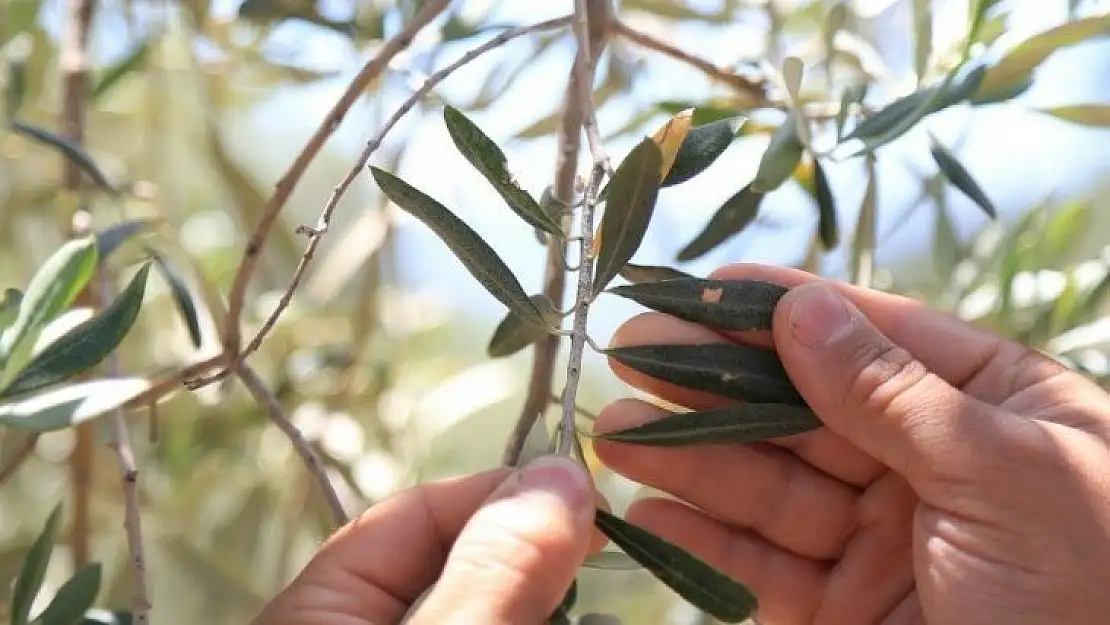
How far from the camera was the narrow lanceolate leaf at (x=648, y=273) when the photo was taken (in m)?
0.50

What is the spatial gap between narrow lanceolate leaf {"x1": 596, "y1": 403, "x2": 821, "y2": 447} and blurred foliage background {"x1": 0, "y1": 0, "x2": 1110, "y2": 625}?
216 millimetres

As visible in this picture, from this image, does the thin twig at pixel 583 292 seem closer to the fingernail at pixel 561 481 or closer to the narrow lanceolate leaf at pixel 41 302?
the fingernail at pixel 561 481

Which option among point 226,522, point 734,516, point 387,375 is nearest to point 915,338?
point 734,516

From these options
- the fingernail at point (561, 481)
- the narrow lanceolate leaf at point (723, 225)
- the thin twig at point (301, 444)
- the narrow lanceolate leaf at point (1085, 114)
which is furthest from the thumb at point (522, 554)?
the narrow lanceolate leaf at point (1085, 114)

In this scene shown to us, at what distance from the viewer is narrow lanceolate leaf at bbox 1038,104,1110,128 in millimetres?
644

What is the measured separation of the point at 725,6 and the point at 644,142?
1.78 ft

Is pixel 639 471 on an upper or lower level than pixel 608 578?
upper

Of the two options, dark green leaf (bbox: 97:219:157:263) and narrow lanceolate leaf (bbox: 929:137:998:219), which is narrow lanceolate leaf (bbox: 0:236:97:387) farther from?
narrow lanceolate leaf (bbox: 929:137:998:219)

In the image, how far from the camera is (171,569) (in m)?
1.00

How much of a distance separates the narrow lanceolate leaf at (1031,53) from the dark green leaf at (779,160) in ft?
0.38

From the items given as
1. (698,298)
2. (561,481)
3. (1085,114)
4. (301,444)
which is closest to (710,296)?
(698,298)

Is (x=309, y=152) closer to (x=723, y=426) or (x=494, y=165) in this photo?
(x=494, y=165)

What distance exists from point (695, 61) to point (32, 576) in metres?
0.48

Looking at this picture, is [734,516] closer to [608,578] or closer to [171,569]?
[608,578]
